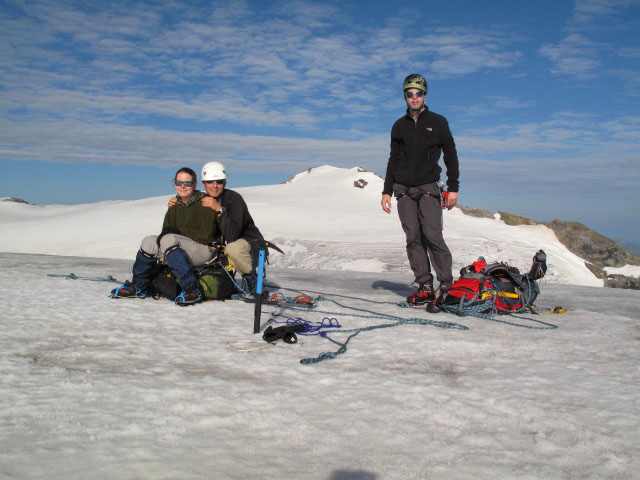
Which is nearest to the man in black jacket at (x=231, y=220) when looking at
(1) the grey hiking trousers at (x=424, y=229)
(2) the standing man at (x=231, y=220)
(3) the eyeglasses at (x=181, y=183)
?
(2) the standing man at (x=231, y=220)

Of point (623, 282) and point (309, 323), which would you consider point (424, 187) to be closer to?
point (309, 323)

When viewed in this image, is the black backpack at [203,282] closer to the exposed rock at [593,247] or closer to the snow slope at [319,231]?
the snow slope at [319,231]

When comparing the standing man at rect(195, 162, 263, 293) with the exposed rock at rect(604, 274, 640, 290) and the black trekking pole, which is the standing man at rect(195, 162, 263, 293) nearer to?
the black trekking pole

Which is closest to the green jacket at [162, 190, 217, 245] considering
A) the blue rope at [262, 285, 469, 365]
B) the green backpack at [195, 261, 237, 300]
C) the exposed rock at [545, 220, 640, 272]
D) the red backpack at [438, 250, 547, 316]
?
the green backpack at [195, 261, 237, 300]

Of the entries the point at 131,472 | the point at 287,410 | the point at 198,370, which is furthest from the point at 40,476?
the point at 198,370

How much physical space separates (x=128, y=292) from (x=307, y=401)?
11.2ft

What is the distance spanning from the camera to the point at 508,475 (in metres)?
1.81

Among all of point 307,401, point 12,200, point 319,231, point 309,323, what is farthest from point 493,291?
point 12,200

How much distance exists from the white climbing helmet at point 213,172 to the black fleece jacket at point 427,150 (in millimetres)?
1968

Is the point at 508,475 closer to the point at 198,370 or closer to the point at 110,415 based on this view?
the point at 110,415

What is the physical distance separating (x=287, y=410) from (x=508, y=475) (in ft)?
3.11

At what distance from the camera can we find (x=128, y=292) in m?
5.30

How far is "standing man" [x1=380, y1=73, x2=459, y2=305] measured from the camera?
18.0 ft

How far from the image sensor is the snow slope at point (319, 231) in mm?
14180
